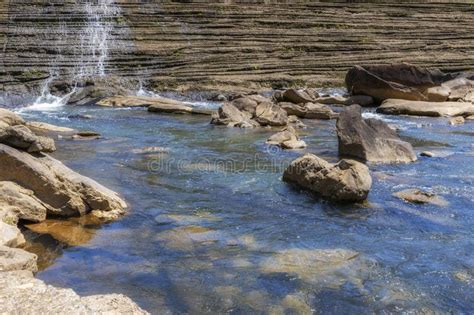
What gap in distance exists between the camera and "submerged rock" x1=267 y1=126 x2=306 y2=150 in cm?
1305

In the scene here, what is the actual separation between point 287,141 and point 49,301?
9.43 meters

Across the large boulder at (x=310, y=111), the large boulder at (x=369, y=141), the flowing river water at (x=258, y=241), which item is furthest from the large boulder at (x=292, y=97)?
the flowing river water at (x=258, y=241)

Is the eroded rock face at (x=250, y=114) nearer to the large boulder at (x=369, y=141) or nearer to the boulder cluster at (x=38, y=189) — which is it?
the large boulder at (x=369, y=141)

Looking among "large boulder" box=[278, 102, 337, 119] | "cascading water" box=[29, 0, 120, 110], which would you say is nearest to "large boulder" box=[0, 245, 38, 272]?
"large boulder" box=[278, 102, 337, 119]

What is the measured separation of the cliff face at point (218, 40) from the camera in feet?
87.2

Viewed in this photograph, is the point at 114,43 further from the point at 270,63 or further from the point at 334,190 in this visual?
the point at 334,190

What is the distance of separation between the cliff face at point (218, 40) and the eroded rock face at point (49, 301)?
21.8 m

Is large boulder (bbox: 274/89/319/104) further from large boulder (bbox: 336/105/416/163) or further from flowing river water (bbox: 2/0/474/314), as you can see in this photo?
flowing river water (bbox: 2/0/474/314)

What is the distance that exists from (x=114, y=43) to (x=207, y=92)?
5.98 meters

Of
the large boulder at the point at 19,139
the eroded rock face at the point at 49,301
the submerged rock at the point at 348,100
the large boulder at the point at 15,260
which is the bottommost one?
the submerged rock at the point at 348,100

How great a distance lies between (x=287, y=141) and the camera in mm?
13188

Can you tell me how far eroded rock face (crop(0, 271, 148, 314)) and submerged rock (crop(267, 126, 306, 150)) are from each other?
8.98 meters

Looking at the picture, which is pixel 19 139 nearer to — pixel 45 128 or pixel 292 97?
pixel 45 128

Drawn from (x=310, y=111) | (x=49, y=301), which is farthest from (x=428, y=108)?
(x=49, y=301)
